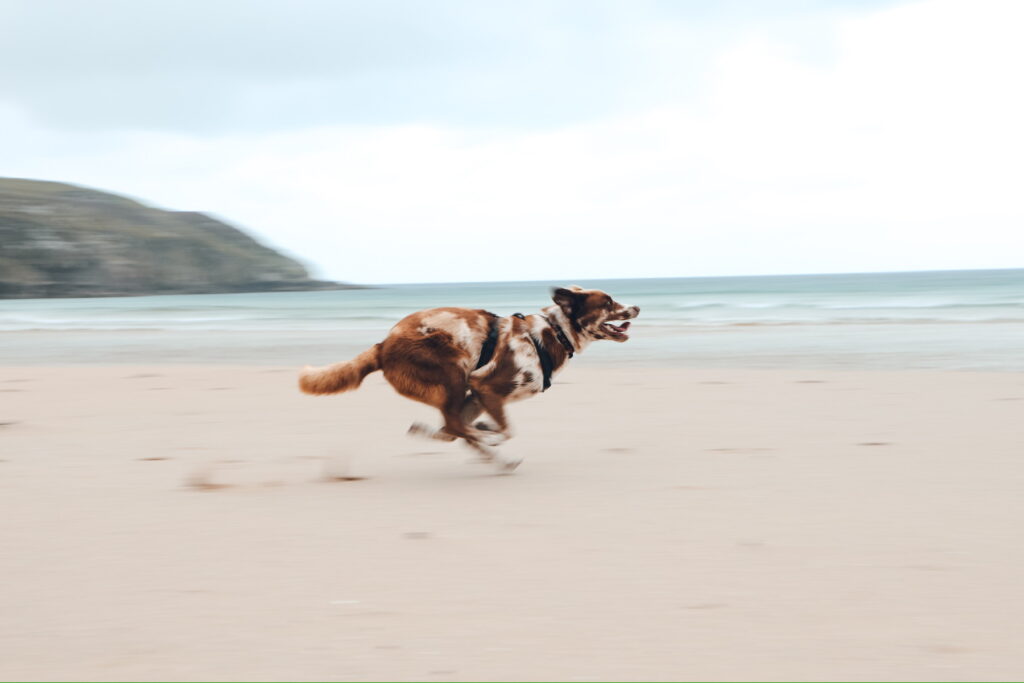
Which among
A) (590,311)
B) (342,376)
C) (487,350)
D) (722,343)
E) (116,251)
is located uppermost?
(116,251)

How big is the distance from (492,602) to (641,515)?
1.50 meters

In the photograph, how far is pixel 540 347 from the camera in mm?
6293

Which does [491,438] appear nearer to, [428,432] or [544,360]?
[428,432]

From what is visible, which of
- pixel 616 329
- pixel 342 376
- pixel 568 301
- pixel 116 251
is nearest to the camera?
pixel 342 376

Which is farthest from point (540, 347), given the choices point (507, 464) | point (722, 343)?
point (722, 343)

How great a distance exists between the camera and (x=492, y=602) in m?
3.63

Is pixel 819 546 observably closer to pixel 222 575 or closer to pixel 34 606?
pixel 222 575

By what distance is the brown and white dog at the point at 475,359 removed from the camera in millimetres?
6012

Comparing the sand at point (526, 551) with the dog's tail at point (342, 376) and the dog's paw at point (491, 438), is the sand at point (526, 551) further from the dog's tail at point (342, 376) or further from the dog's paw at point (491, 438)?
the dog's tail at point (342, 376)

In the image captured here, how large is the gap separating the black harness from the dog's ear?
12cm

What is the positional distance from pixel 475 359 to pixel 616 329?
3.32ft

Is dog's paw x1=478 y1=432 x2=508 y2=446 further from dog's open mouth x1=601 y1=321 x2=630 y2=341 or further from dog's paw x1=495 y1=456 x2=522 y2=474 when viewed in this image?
dog's open mouth x1=601 y1=321 x2=630 y2=341

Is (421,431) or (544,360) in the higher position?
(544,360)

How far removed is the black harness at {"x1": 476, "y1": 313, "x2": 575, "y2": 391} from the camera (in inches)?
243
